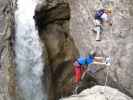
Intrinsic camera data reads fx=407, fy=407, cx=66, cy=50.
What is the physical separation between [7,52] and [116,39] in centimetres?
149

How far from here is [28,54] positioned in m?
5.97

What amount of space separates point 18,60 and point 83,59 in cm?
95

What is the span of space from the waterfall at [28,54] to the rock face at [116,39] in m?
0.70

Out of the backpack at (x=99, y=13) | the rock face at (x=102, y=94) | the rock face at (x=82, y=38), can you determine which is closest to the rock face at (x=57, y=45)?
the rock face at (x=82, y=38)

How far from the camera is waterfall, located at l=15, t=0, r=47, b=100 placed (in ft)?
19.4

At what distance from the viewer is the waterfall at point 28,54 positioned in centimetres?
593

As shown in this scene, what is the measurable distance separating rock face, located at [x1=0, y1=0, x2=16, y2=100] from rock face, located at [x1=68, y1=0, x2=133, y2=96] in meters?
1.08

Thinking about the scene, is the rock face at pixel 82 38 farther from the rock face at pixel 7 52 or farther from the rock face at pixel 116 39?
the rock face at pixel 7 52

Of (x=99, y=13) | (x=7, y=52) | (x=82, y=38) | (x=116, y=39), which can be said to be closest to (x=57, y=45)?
(x=82, y=38)

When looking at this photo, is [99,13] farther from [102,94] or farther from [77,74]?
[102,94]

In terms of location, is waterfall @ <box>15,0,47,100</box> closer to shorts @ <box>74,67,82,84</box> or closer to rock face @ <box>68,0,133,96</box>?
shorts @ <box>74,67,82,84</box>

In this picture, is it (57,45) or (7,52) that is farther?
(57,45)

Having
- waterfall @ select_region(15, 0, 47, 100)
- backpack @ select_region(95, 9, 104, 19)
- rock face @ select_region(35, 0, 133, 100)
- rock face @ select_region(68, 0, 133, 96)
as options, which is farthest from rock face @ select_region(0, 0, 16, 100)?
backpack @ select_region(95, 9, 104, 19)

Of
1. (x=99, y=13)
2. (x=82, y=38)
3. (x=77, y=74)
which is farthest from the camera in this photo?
(x=82, y=38)
